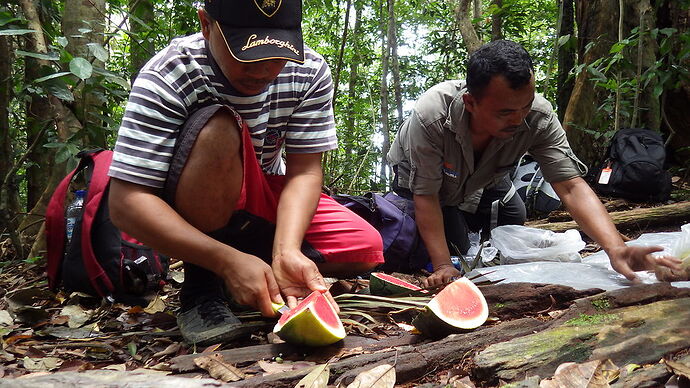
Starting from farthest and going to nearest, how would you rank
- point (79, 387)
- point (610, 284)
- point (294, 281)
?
point (610, 284)
point (294, 281)
point (79, 387)

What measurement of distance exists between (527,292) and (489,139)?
1.31m

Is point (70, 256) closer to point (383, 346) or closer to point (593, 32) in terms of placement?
point (383, 346)

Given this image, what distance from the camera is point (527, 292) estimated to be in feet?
6.82

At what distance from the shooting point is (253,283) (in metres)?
1.86

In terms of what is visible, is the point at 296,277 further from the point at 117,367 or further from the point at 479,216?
the point at 479,216

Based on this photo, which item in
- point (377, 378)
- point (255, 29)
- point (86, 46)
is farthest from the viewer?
point (86, 46)

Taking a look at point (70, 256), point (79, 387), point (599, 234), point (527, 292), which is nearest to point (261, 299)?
point (79, 387)

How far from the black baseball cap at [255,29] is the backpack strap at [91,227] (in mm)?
1185

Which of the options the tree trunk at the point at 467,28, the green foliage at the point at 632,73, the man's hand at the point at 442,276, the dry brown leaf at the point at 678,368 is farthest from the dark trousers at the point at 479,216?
the tree trunk at the point at 467,28

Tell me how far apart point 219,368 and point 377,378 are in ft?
1.59

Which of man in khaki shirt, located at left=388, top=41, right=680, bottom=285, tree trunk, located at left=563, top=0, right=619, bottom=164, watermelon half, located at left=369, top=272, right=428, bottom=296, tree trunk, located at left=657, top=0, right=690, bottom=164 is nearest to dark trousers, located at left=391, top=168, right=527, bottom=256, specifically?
man in khaki shirt, located at left=388, top=41, right=680, bottom=285

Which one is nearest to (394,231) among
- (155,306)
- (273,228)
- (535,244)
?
(535,244)

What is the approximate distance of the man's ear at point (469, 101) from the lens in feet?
9.57

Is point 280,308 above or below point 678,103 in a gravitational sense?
below
